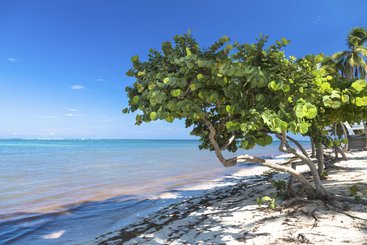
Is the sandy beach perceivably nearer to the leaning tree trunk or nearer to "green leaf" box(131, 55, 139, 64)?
the leaning tree trunk

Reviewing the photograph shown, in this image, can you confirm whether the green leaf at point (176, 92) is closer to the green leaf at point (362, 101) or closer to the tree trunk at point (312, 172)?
the green leaf at point (362, 101)

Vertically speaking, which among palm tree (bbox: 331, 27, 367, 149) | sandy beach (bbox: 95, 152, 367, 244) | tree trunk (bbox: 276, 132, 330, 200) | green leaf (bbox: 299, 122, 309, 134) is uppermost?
palm tree (bbox: 331, 27, 367, 149)

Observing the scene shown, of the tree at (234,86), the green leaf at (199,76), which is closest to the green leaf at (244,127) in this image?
the tree at (234,86)

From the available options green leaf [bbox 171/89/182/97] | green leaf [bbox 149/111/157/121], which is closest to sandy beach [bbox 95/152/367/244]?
green leaf [bbox 149/111/157/121]

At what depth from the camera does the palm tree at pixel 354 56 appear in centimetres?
2716

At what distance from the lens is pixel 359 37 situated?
28109mm

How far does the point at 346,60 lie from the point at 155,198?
26182 mm

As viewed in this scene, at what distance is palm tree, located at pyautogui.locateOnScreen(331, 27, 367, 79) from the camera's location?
27156 millimetres

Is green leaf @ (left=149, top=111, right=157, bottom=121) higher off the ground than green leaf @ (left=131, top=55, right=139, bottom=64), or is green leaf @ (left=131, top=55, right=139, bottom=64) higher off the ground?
green leaf @ (left=131, top=55, right=139, bottom=64)

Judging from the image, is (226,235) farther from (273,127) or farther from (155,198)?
(155,198)

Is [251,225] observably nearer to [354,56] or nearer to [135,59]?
[135,59]

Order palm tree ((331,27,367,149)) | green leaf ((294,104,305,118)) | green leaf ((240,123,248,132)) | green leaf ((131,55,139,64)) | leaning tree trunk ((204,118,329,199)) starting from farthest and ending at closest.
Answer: palm tree ((331,27,367,149)) < leaning tree trunk ((204,118,329,199)) < green leaf ((131,55,139,64)) < green leaf ((240,123,248,132)) < green leaf ((294,104,305,118))

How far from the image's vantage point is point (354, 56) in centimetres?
2753

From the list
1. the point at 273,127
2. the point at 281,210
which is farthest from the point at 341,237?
the point at 273,127
